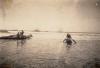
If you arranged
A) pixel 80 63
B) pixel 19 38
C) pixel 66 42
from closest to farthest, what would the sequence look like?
1. pixel 80 63
2. pixel 66 42
3. pixel 19 38

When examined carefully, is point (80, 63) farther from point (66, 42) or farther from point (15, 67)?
point (66, 42)

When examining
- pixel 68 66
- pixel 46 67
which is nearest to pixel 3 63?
pixel 46 67

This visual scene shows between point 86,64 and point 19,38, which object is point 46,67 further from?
point 19,38

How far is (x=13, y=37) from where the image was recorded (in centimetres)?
7000

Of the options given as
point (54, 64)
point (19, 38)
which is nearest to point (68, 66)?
point (54, 64)

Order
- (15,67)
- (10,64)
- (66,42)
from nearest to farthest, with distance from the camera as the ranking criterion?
1. (15,67)
2. (10,64)
3. (66,42)

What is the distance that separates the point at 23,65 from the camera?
28.7 meters

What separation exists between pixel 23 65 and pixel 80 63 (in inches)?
285

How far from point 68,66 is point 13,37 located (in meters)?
43.1

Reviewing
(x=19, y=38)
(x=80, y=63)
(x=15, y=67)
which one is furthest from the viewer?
(x=19, y=38)

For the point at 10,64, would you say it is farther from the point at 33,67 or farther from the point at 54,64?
the point at 54,64

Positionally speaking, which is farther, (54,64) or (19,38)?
(19,38)

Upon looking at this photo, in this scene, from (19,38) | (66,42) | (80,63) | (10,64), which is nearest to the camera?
(10,64)

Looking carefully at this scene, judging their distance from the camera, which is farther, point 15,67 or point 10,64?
point 10,64
